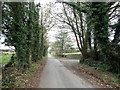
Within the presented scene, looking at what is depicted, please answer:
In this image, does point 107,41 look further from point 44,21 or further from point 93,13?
point 44,21

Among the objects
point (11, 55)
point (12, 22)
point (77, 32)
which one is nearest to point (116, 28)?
point (77, 32)

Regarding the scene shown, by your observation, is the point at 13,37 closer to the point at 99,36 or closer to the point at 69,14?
the point at 99,36

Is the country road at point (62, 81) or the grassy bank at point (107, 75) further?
the grassy bank at point (107, 75)

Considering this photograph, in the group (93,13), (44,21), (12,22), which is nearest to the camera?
(12,22)

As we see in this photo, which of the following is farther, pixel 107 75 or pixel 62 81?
pixel 107 75

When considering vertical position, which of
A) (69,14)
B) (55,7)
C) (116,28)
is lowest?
(116,28)

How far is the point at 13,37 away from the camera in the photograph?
5.59 meters

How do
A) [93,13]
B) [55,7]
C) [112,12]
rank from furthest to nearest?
1. [55,7]
2. [112,12]
3. [93,13]

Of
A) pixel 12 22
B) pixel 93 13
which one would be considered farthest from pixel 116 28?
pixel 12 22

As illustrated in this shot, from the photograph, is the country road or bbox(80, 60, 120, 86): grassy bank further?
bbox(80, 60, 120, 86): grassy bank

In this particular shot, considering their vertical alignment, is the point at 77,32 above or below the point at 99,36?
above

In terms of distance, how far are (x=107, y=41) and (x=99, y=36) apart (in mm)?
702

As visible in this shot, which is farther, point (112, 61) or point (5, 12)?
point (112, 61)

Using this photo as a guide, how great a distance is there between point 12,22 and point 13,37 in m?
0.95
